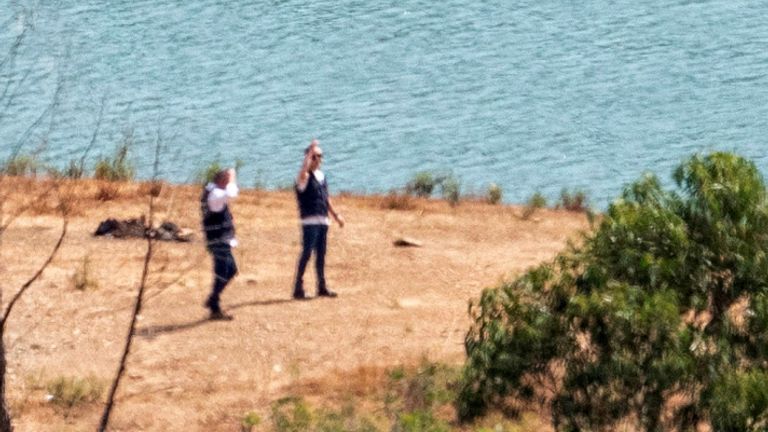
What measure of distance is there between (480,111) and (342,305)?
68.2 feet

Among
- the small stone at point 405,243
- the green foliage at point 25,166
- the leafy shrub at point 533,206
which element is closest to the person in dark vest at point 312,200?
the small stone at point 405,243

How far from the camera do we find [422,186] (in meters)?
28.5

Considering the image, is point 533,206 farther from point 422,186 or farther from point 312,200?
point 312,200

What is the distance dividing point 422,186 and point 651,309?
16.3 meters

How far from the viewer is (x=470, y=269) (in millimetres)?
22250

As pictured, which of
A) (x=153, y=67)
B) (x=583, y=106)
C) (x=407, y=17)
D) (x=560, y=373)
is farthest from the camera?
(x=407, y=17)

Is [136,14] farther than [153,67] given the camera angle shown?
Yes

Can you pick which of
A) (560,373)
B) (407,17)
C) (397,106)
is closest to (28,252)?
(560,373)

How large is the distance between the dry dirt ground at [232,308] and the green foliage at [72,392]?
120mm

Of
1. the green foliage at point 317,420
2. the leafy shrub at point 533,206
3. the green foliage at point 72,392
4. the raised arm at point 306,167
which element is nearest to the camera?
the green foliage at point 317,420

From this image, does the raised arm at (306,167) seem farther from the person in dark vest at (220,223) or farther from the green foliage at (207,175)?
the green foliage at (207,175)

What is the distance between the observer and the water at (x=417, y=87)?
3603 cm

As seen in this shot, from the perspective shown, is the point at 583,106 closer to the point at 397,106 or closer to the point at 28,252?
the point at 397,106

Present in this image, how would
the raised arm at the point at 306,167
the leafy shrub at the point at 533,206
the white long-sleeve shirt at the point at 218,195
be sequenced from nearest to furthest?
the white long-sleeve shirt at the point at 218,195, the raised arm at the point at 306,167, the leafy shrub at the point at 533,206
